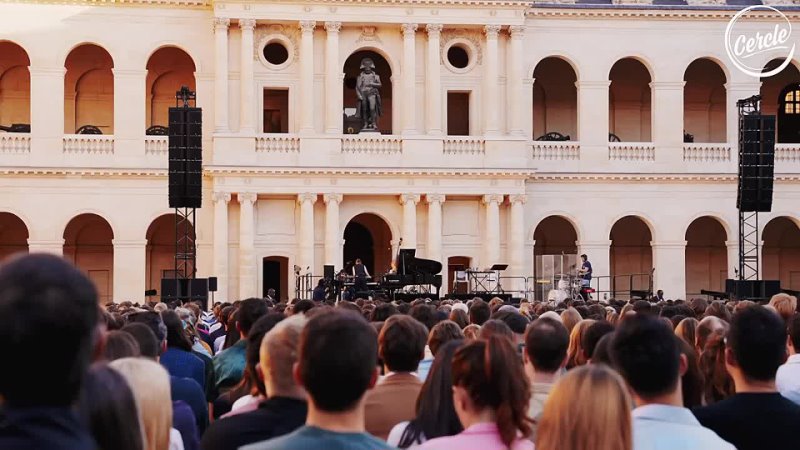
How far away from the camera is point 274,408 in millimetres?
5832

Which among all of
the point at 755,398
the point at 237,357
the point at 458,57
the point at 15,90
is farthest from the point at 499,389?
the point at 15,90

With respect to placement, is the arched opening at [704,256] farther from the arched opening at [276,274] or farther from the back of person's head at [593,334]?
the back of person's head at [593,334]

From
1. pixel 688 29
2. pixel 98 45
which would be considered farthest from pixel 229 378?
pixel 688 29

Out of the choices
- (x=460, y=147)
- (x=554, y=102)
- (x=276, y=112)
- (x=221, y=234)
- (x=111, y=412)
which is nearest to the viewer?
(x=111, y=412)

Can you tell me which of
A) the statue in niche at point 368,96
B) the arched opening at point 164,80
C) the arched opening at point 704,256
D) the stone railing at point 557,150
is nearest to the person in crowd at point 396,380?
the statue in niche at point 368,96

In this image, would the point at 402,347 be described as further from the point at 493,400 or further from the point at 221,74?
the point at 221,74

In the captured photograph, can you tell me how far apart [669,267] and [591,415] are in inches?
1510

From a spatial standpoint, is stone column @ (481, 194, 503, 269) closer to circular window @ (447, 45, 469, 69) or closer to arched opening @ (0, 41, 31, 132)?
circular window @ (447, 45, 469, 69)

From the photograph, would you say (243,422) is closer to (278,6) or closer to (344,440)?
(344,440)

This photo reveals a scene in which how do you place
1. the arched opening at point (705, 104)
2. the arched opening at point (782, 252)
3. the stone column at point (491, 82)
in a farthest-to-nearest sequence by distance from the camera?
the arched opening at point (782, 252)
the arched opening at point (705, 104)
the stone column at point (491, 82)

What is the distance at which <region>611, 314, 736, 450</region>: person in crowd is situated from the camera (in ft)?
17.1

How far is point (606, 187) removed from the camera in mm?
41656

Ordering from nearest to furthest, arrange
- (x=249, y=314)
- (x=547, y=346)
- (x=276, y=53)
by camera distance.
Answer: (x=547, y=346) < (x=249, y=314) < (x=276, y=53)

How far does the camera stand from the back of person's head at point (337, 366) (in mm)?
4387
